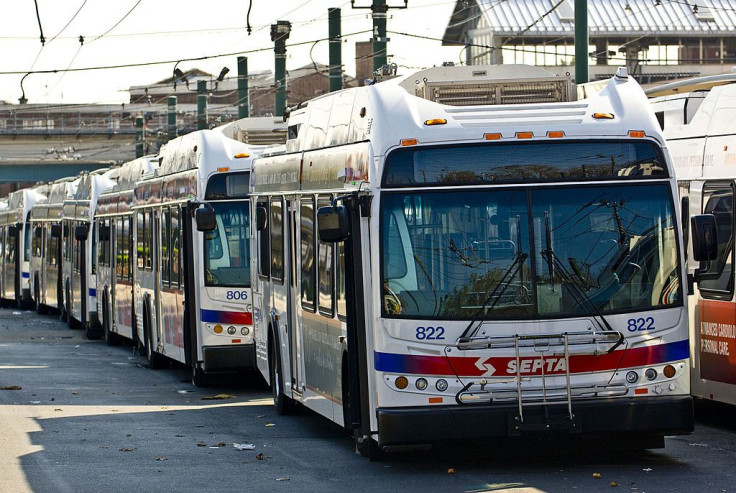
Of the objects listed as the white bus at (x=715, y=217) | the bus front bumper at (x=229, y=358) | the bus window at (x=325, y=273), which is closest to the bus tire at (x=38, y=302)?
the bus front bumper at (x=229, y=358)

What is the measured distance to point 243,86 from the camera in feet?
130

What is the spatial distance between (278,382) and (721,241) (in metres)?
4.81

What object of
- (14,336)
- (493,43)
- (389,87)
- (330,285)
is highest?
(493,43)

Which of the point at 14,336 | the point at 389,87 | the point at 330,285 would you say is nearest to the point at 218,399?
the point at 330,285

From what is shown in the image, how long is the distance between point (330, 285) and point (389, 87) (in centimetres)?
190

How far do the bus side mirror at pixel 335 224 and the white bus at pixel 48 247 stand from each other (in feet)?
87.2

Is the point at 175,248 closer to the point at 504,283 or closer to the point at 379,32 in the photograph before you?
the point at 379,32

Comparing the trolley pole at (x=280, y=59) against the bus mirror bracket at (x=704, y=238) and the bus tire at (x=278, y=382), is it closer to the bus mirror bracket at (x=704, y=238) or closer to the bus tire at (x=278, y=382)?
the bus tire at (x=278, y=382)

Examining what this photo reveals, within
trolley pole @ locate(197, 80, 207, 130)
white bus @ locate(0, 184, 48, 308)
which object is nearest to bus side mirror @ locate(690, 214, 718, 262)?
trolley pole @ locate(197, 80, 207, 130)

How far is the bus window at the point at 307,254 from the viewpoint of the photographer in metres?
13.9

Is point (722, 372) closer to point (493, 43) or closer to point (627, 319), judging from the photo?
point (627, 319)

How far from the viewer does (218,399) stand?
1877cm

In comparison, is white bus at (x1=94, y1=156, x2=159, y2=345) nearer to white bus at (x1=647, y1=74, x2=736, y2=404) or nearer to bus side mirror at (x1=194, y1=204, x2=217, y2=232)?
bus side mirror at (x1=194, y1=204, x2=217, y2=232)

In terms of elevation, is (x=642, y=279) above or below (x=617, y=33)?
below
